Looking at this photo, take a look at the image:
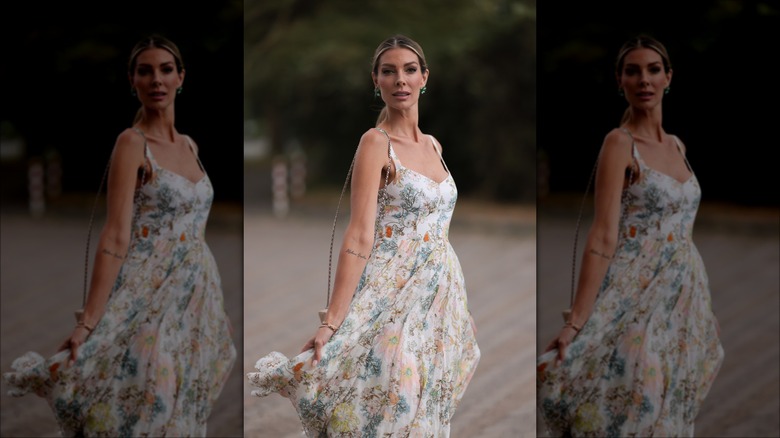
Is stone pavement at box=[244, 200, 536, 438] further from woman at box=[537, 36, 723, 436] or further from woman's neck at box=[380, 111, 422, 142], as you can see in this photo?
woman's neck at box=[380, 111, 422, 142]

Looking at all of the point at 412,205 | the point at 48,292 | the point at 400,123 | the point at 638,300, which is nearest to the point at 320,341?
the point at 412,205

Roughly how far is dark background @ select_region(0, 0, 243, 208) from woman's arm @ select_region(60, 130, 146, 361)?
8cm

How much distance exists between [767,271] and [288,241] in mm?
2982

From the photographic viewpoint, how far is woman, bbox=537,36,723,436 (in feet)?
15.9

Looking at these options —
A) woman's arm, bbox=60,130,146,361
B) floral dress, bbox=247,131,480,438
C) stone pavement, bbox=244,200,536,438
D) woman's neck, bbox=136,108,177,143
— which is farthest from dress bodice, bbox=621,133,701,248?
woman's arm, bbox=60,130,146,361

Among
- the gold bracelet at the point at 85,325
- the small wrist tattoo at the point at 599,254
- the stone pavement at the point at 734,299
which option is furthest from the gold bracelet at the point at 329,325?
the small wrist tattoo at the point at 599,254

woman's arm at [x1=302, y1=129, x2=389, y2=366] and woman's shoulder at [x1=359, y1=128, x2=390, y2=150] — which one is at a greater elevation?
woman's shoulder at [x1=359, y1=128, x2=390, y2=150]

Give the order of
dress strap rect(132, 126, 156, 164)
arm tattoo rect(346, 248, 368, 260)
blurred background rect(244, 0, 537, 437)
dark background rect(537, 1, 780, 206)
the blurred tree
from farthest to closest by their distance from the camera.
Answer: the blurred tree < dark background rect(537, 1, 780, 206) < blurred background rect(244, 0, 537, 437) < dress strap rect(132, 126, 156, 164) < arm tattoo rect(346, 248, 368, 260)

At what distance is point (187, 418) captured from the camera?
15.6 feet

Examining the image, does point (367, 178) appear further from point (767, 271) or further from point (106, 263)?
point (767, 271)

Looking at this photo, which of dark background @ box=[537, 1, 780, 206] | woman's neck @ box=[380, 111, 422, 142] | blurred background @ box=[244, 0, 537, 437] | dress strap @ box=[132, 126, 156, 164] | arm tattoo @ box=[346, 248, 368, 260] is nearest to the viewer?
arm tattoo @ box=[346, 248, 368, 260]

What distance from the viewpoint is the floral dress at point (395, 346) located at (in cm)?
411

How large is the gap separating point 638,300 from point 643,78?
898 millimetres

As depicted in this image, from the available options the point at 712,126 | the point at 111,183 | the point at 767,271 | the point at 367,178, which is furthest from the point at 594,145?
the point at 111,183
